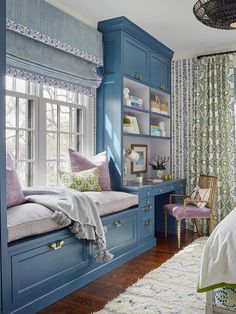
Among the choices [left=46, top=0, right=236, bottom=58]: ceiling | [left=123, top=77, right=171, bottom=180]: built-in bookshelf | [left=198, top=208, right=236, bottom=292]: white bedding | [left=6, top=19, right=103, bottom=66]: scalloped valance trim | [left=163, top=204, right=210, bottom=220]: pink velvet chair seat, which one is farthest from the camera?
[left=123, top=77, right=171, bottom=180]: built-in bookshelf

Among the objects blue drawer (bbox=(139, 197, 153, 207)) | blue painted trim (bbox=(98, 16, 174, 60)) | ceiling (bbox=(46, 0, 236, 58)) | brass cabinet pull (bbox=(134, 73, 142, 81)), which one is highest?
ceiling (bbox=(46, 0, 236, 58))

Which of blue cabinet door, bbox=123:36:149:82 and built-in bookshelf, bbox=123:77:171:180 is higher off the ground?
blue cabinet door, bbox=123:36:149:82

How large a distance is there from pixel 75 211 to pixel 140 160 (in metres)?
2.32

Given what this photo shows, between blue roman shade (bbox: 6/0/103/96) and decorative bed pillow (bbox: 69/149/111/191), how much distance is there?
0.76 meters

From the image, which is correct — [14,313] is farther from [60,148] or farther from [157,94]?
[157,94]

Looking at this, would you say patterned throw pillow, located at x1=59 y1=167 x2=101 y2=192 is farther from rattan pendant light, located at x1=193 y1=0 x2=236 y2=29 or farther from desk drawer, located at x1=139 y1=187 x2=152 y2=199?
rattan pendant light, located at x1=193 y1=0 x2=236 y2=29

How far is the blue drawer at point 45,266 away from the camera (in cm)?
222

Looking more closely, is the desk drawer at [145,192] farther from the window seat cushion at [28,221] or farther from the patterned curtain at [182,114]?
the window seat cushion at [28,221]

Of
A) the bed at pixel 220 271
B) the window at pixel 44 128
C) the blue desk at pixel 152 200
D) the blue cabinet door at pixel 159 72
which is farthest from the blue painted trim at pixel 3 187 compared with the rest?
the blue cabinet door at pixel 159 72

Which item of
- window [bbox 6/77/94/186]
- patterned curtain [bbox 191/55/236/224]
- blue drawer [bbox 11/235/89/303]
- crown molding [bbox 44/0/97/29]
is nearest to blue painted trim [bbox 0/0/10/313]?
blue drawer [bbox 11/235/89/303]

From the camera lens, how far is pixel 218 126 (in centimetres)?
468

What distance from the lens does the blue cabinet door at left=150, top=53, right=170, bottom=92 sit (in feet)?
15.0

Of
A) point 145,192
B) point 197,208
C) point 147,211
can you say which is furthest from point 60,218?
point 197,208

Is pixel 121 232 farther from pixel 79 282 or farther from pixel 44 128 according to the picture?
pixel 44 128
